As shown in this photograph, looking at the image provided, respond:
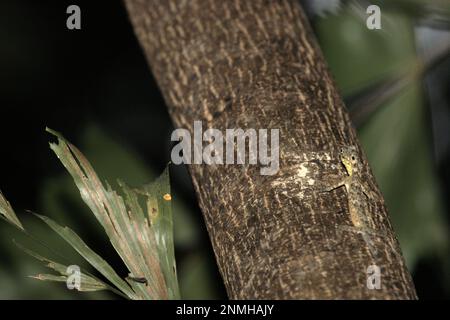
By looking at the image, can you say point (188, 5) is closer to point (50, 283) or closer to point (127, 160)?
point (127, 160)

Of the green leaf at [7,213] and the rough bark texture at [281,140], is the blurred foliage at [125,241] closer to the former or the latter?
the green leaf at [7,213]

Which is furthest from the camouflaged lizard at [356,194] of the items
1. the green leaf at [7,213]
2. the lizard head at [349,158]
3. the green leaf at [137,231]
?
the green leaf at [7,213]

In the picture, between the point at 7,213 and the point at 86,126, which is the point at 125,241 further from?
the point at 86,126

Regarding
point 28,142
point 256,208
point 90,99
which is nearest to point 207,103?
point 256,208

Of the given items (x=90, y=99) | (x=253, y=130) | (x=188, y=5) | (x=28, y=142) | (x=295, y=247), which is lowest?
(x=295, y=247)

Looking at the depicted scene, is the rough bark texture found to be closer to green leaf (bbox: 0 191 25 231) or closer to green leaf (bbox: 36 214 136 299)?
green leaf (bbox: 36 214 136 299)
